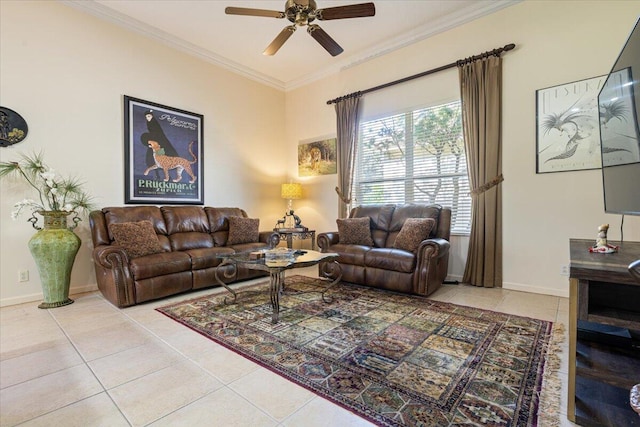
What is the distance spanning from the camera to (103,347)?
2.04m

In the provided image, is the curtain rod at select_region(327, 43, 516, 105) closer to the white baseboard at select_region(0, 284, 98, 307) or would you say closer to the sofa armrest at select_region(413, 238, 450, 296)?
the sofa armrest at select_region(413, 238, 450, 296)

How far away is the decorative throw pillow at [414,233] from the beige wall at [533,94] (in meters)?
0.76

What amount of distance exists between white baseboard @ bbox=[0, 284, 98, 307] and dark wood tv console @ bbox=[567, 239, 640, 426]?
4394mm

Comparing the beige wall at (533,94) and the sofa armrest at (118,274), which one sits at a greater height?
the beige wall at (533,94)

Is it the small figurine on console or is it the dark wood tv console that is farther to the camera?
the small figurine on console

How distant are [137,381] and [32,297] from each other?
99.7 inches

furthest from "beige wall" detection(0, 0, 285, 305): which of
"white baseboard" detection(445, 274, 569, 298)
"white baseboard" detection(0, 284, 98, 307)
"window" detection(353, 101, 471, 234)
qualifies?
"white baseboard" detection(445, 274, 569, 298)

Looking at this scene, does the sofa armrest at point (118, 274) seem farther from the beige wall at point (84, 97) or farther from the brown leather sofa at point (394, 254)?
the brown leather sofa at point (394, 254)

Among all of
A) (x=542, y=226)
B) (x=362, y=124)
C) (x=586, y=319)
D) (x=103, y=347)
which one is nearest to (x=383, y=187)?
(x=362, y=124)

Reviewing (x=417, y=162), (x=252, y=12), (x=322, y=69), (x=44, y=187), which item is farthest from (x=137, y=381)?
(x=322, y=69)

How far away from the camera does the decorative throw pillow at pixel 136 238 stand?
3.08 meters

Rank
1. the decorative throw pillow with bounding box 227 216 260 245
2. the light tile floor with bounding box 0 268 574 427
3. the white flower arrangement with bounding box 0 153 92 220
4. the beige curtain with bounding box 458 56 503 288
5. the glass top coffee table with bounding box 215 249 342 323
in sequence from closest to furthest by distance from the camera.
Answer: the light tile floor with bounding box 0 268 574 427, the glass top coffee table with bounding box 215 249 342 323, the white flower arrangement with bounding box 0 153 92 220, the beige curtain with bounding box 458 56 503 288, the decorative throw pillow with bounding box 227 216 260 245

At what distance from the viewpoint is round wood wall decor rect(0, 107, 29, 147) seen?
115 inches

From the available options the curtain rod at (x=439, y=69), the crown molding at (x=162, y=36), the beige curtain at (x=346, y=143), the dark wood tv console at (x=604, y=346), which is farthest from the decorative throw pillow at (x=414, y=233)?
the crown molding at (x=162, y=36)
